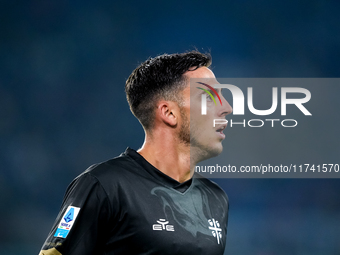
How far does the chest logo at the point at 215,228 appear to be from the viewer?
1.98m

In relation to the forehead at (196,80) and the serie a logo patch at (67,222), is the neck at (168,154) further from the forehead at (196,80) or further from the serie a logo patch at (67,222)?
the serie a logo patch at (67,222)

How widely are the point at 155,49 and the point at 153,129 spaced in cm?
521

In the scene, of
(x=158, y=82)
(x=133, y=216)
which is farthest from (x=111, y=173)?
(x=158, y=82)

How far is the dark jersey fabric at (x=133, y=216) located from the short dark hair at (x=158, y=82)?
0.24 metres

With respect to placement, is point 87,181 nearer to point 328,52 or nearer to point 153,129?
point 153,129

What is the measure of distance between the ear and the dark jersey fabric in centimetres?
22

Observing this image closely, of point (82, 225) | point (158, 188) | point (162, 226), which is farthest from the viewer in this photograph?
point (158, 188)

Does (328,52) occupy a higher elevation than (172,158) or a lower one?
higher

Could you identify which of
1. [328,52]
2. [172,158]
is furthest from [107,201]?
[328,52]

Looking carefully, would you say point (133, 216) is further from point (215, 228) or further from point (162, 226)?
point (215, 228)

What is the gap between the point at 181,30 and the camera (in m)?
7.23

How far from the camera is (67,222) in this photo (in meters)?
1.69

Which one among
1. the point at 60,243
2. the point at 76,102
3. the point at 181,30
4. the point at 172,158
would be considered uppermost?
the point at 181,30

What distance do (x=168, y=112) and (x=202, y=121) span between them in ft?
0.56
